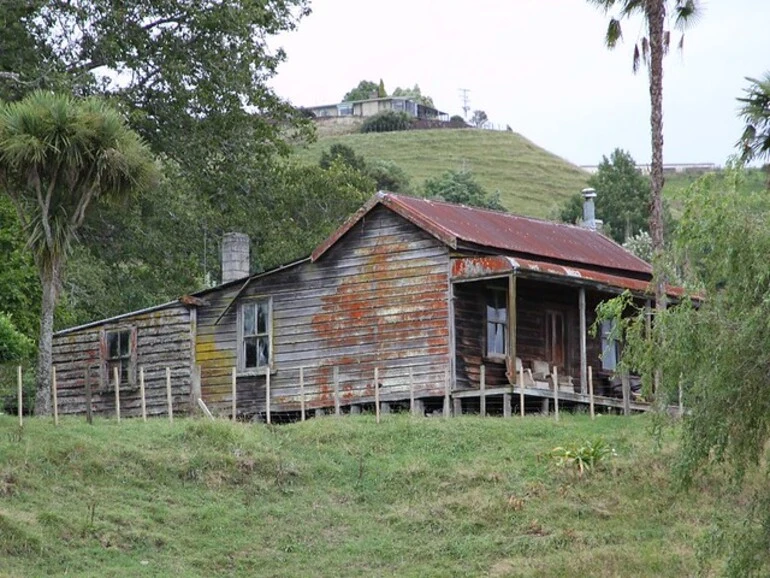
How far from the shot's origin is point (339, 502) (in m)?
29.3

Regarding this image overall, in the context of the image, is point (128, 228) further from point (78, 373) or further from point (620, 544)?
point (620, 544)

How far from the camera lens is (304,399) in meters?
37.9

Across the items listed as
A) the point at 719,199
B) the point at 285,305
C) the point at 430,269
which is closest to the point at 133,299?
the point at 285,305

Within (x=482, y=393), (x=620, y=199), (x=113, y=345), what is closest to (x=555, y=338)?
(x=482, y=393)

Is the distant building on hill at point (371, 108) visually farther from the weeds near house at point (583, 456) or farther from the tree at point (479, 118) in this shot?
the weeds near house at point (583, 456)

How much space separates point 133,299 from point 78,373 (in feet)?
31.6

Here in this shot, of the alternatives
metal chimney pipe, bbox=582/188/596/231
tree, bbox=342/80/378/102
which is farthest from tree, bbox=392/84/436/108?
metal chimney pipe, bbox=582/188/596/231

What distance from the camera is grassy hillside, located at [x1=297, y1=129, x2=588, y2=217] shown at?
120125 mm

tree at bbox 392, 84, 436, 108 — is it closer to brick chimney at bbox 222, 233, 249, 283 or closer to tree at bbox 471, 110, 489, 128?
tree at bbox 471, 110, 489, 128

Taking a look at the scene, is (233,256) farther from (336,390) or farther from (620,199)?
(620,199)

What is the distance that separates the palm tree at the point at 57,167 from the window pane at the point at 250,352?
5726 millimetres

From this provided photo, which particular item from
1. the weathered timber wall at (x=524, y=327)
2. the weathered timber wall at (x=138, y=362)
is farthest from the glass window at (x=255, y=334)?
the weathered timber wall at (x=524, y=327)

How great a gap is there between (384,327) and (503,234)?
3.93m

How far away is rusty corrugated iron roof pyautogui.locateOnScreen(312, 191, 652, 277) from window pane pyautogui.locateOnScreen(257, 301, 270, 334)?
6.57 feet
